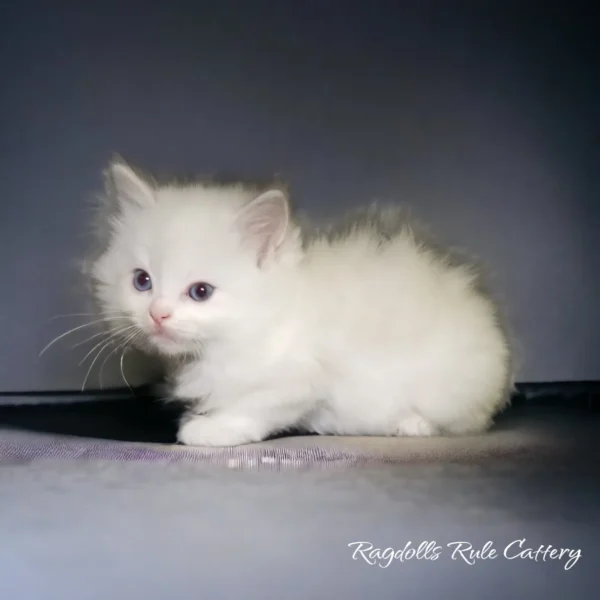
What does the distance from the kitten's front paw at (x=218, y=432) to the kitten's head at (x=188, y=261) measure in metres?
0.14

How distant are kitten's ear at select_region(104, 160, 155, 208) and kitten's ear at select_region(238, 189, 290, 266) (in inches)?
8.0

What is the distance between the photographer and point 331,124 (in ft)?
5.35

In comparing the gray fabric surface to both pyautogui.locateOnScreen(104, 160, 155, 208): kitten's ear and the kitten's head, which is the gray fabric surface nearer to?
the kitten's head

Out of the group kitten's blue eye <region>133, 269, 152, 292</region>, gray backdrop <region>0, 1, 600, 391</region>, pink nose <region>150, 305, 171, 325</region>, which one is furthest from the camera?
gray backdrop <region>0, 1, 600, 391</region>

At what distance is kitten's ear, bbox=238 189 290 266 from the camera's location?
1274 millimetres

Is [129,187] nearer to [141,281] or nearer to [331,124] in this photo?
[141,281]

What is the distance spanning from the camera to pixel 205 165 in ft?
5.30

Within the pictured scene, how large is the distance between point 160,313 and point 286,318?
24 cm

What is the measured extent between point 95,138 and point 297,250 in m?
0.56

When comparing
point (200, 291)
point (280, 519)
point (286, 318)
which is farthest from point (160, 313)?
point (280, 519)

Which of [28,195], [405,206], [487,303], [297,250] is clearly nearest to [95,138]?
[28,195]

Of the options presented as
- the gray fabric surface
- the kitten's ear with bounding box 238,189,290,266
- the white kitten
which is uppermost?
the kitten's ear with bounding box 238,189,290,266

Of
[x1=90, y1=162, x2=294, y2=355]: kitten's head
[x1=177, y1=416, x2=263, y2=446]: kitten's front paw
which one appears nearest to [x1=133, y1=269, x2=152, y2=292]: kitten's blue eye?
[x1=90, y1=162, x2=294, y2=355]: kitten's head

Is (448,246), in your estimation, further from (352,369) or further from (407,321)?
(352,369)
